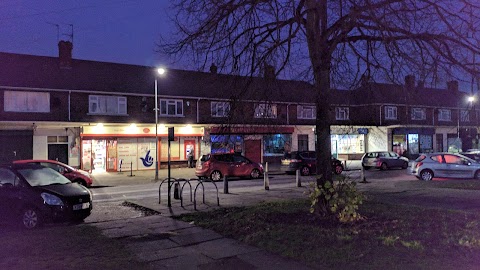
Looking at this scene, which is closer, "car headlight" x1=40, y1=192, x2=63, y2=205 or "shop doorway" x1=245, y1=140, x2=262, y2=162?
"car headlight" x1=40, y1=192, x2=63, y2=205

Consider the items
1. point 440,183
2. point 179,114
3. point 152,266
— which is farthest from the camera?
point 179,114

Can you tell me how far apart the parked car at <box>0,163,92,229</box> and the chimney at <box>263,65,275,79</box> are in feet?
18.0

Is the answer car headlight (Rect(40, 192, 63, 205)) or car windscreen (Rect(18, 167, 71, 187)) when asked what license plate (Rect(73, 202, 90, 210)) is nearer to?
car headlight (Rect(40, 192, 63, 205))

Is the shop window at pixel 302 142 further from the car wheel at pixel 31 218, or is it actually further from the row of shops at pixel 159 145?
the car wheel at pixel 31 218

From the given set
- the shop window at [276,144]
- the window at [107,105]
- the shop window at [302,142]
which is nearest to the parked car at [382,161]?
the shop window at [276,144]

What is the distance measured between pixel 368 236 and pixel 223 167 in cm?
1611

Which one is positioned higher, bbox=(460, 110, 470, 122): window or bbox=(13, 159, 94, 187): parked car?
bbox=(460, 110, 470, 122): window

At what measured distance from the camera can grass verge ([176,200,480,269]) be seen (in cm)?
589

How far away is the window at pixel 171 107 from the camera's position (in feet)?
102

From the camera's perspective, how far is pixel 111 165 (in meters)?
29.1

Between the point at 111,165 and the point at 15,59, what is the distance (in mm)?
10128

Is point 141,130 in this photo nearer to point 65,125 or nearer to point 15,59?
point 65,125

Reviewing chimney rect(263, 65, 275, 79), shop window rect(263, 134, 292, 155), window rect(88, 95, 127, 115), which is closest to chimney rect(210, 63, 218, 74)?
chimney rect(263, 65, 275, 79)

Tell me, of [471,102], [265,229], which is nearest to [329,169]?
[265,229]
